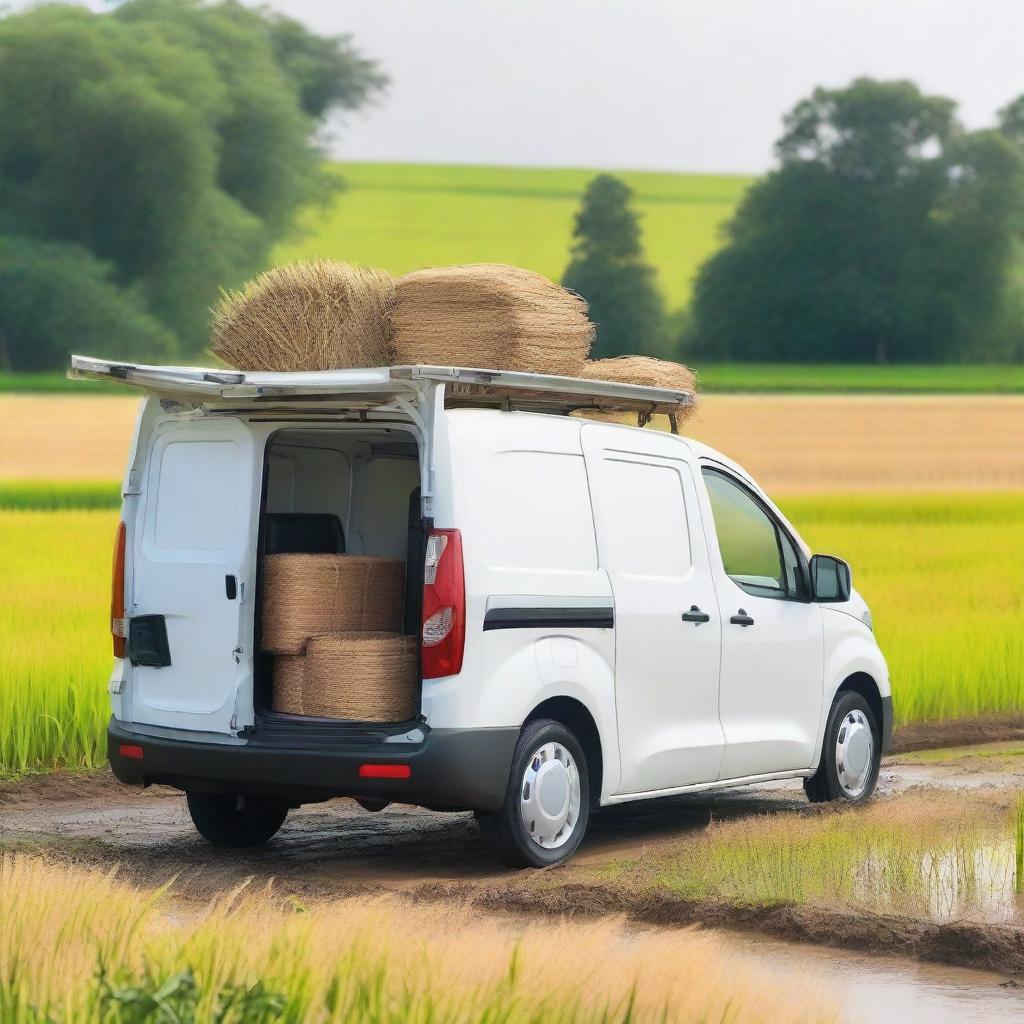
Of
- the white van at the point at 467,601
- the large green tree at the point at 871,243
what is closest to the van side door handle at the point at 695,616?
the white van at the point at 467,601

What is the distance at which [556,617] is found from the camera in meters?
9.40

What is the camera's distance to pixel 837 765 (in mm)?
11461

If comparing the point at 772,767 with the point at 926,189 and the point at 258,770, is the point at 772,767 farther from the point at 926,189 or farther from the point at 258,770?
the point at 926,189

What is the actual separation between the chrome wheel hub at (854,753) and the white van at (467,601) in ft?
1.25

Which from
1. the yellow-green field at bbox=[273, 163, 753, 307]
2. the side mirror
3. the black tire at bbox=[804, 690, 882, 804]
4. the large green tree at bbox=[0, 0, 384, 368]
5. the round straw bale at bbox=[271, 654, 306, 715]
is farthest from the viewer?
the yellow-green field at bbox=[273, 163, 753, 307]

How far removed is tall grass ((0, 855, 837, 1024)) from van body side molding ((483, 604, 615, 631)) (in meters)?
2.34

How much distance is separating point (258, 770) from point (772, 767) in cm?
288

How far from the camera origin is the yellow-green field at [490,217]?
292 feet

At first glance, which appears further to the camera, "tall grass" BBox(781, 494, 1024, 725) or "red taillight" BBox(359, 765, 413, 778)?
"tall grass" BBox(781, 494, 1024, 725)

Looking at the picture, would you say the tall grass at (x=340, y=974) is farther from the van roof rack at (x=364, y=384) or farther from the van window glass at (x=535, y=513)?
the van roof rack at (x=364, y=384)

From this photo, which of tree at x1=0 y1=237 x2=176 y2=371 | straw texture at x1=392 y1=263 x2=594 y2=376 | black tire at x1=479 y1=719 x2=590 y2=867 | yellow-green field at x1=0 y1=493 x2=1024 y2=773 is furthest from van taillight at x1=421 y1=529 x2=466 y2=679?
tree at x1=0 y1=237 x2=176 y2=371

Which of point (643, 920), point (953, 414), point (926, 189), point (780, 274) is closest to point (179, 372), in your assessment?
point (643, 920)

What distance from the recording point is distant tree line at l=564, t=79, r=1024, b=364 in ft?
232

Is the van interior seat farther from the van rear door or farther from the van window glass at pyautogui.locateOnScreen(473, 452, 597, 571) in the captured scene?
the van window glass at pyautogui.locateOnScreen(473, 452, 597, 571)
